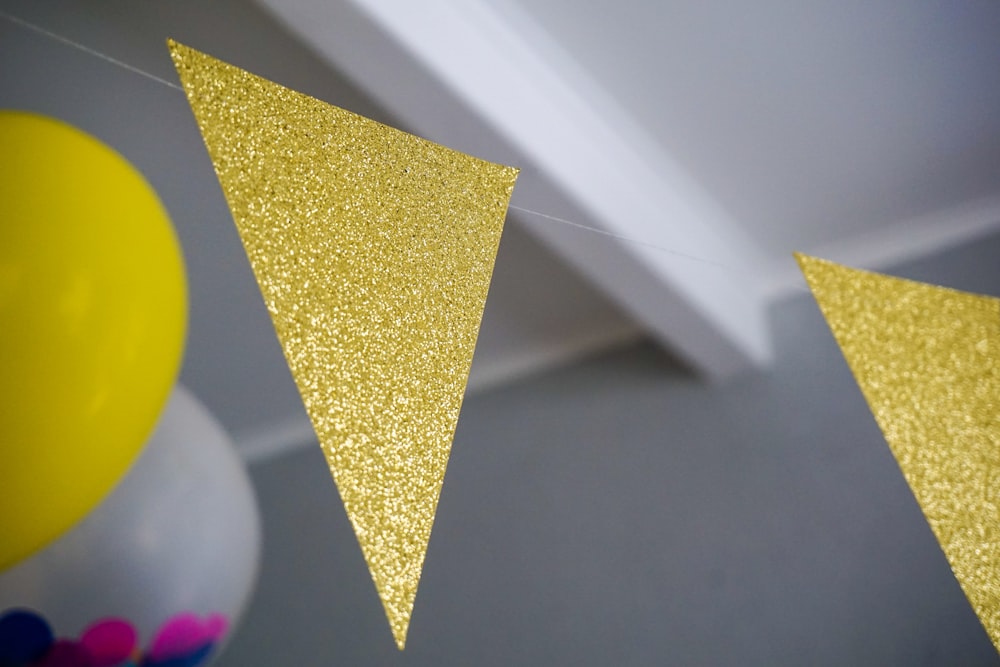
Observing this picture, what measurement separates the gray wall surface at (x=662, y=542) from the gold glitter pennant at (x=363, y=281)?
3.42 feet

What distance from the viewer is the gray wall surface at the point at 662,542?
1.61m

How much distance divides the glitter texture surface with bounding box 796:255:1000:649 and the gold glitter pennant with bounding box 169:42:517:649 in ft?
1.56

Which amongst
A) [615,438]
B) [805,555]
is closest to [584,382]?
[615,438]

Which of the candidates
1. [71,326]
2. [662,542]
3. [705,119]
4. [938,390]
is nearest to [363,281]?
[71,326]

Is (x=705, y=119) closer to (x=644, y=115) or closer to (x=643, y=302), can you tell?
(x=644, y=115)

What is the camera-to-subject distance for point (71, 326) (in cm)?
68

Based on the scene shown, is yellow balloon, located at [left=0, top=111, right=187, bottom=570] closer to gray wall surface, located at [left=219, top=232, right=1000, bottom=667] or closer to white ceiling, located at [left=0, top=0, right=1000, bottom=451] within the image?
white ceiling, located at [left=0, top=0, right=1000, bottom=451]

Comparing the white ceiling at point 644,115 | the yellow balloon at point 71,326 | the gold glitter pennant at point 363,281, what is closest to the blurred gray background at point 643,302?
the white ceiling at point 644,115

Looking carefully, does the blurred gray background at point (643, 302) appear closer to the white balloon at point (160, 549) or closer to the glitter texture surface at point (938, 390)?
the glitter texture surface at point (938, 390)

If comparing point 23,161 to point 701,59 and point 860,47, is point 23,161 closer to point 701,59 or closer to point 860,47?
point 701,59

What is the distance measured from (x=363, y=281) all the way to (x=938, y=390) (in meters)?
0.72

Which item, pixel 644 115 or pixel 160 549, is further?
pixel 644 115

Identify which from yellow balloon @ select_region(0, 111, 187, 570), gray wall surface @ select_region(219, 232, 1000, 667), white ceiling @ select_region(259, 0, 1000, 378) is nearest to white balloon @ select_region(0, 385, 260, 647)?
yellow balloon @ select_region(0, 111, 187, 570)

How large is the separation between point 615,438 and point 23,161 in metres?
1.42
